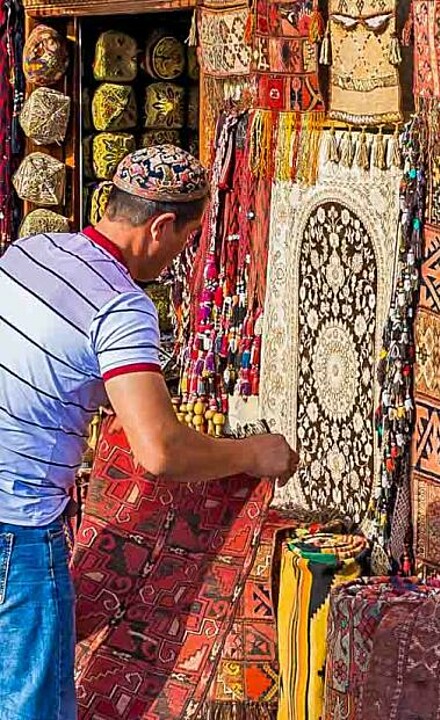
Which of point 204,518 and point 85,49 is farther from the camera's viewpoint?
point 85,49

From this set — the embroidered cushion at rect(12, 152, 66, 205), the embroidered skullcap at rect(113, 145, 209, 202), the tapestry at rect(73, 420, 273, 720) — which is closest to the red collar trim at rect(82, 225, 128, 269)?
the embroidered skullcap at rect(113, 145, 209, 202)

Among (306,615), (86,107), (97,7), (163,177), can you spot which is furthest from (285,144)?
(163,177)

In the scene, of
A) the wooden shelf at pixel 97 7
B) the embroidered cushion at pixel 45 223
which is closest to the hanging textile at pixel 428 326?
the wooden shelf at pixel 97 7

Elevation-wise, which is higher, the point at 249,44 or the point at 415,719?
the point at 249,44

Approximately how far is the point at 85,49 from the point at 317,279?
244cm

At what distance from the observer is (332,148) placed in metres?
5.38

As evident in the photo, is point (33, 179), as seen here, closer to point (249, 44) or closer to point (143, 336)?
point (249, 44)

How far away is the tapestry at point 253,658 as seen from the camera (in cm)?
508

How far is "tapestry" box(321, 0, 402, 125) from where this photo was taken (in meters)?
5.05

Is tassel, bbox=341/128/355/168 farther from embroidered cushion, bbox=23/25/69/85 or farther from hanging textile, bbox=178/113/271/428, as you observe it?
embroidered cushion, bbox=23/25/69/85

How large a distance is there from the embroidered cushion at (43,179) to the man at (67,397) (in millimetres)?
3955

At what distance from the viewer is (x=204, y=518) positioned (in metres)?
4.03

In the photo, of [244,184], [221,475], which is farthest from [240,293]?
[221,475]

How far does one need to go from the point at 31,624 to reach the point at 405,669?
123 centimetres
